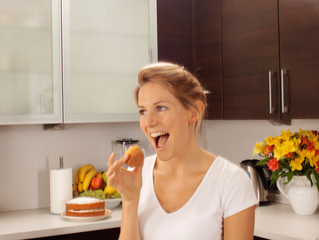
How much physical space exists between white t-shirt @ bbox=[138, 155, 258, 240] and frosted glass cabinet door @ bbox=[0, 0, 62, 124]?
1554 millimetres

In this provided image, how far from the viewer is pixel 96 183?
312 cm

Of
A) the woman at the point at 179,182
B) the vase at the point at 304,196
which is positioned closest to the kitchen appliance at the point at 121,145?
the vase at the point at 304,196

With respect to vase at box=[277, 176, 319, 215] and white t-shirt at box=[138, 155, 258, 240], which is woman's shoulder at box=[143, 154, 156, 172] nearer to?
white t-shirt at box=[138, 155, 258, 240]

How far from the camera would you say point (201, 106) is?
154cm

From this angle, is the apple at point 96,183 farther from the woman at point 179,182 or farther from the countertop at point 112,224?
the woman at point 179,182

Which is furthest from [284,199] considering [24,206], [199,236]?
[199,236]

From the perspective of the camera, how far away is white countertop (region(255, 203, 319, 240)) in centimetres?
229

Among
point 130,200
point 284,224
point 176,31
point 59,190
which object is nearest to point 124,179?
point 130,200

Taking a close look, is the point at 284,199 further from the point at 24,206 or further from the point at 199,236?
the point at 199,236

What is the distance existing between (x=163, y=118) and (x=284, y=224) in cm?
134

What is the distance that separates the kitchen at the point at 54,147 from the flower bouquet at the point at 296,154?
27cm

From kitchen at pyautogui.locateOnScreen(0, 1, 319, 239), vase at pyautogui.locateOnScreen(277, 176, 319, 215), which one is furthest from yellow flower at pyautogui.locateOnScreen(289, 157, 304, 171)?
kitchen at pyautogui.locateOnScreen(0, 1, 319, 239)

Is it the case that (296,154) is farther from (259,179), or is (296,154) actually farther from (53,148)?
(53,148)

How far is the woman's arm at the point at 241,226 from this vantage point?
4.50ft
